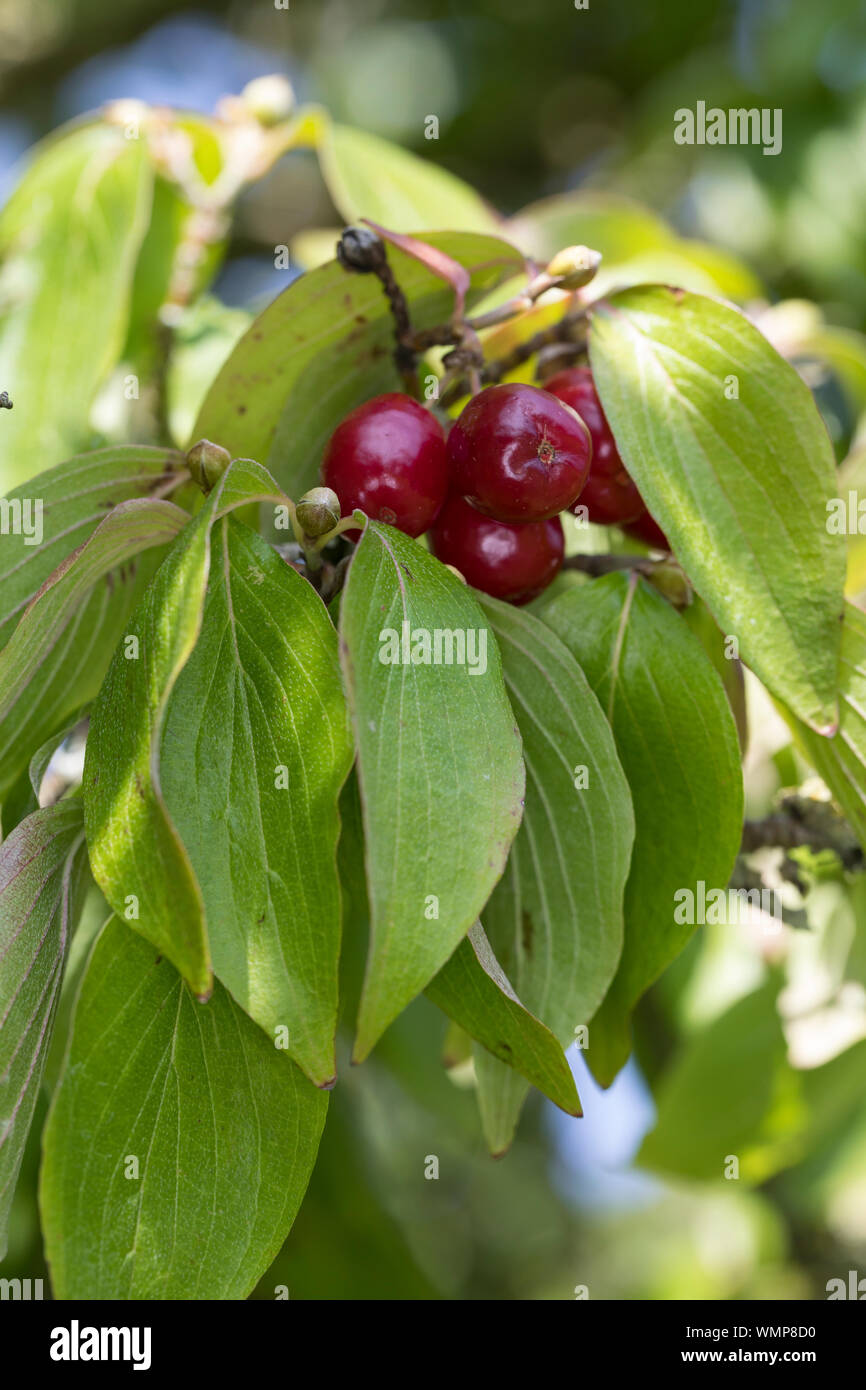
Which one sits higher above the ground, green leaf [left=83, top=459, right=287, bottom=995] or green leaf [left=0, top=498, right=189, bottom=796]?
green leaf [left=0, top=498, right=189, bottom=796]

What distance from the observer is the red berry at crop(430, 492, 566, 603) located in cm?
69

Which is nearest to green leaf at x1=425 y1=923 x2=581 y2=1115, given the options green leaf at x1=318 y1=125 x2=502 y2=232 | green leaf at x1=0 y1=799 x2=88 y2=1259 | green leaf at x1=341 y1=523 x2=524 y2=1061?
green leaf at x1=341 y1=523 x2=524 y2=1061

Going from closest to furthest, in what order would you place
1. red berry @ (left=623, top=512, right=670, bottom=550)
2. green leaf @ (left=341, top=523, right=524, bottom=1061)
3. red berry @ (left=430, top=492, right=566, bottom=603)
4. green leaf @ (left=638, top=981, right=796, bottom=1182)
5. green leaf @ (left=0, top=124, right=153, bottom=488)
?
green leaf @ (left=341, top=523, right=524, bottom=1061), red berry @ (left=430, top=492, right=566, bottom=603), red berry @ (left=623, top=512, right=670, bottom=550), green leaf @ (left=0, top=124, right=153, bottom=488), green leaf @ (left=638, top=981, right=796, bottom=1182)

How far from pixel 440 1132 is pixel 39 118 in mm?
2346

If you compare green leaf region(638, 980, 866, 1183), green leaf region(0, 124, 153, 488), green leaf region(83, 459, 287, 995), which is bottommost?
green leaf region(638, 980, 866, 1183)

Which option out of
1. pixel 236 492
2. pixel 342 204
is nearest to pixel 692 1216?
pixel 342 204

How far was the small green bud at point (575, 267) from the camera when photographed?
732 mm

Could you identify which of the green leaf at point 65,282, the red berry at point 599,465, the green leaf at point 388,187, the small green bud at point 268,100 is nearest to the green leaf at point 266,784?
the red berry at point 599,465

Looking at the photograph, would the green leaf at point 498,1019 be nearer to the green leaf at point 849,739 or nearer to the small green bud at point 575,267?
the green leaf at point 849,739

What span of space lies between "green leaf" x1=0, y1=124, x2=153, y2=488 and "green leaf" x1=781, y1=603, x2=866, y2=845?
0.68 metres

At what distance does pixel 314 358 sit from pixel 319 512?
20 centimetres

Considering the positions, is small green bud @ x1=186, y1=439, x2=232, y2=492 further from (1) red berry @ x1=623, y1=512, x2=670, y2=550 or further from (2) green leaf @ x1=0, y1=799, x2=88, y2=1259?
(1) red berry @ x1=623, y1=512, x2=670, y2=550

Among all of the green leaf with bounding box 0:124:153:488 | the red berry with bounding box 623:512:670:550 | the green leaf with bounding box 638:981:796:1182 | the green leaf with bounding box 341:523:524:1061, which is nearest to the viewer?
the green leaf with bounding box 341:523:524:1061

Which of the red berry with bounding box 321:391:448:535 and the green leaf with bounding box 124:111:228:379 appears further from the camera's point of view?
the green leaf with bounding box 124:111:228:379
